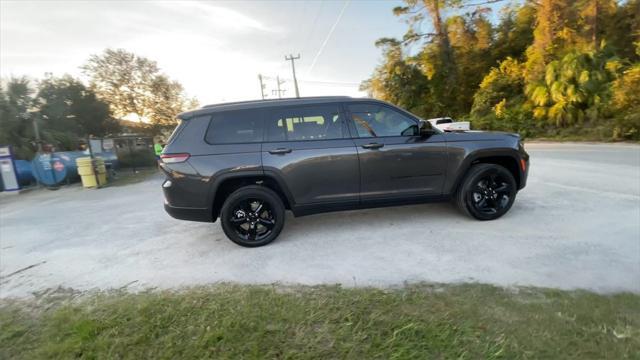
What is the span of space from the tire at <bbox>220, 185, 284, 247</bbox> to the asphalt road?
16 cm

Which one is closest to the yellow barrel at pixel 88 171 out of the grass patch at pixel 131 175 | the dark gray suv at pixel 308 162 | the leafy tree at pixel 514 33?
the grass patch at pixel 131 175

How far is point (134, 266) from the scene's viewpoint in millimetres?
3609

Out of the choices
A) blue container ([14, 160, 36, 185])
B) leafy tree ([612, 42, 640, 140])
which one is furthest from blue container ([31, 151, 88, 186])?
leafy tree ([612, 42, 640, 140])

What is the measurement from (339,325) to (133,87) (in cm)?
2530

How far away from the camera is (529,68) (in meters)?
15.6

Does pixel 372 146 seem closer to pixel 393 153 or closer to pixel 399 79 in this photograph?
pixel 393 153

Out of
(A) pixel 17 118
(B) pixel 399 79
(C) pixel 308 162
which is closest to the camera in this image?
(C) pixel 308 162

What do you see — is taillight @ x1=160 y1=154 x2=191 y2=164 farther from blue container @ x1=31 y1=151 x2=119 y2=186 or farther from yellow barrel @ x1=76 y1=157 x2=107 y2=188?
blue container @ x1=31 y1=151 x2=119 y2=186

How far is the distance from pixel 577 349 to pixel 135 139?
16380 millimetres

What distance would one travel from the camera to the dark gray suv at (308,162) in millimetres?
3717

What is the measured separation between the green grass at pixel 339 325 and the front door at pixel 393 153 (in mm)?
1547

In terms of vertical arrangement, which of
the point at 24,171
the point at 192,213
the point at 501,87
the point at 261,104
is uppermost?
the point at 501,87

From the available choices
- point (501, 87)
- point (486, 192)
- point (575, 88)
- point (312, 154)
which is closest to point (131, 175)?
point (312, 154)

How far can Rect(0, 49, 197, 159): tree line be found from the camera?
13094 millimetres
